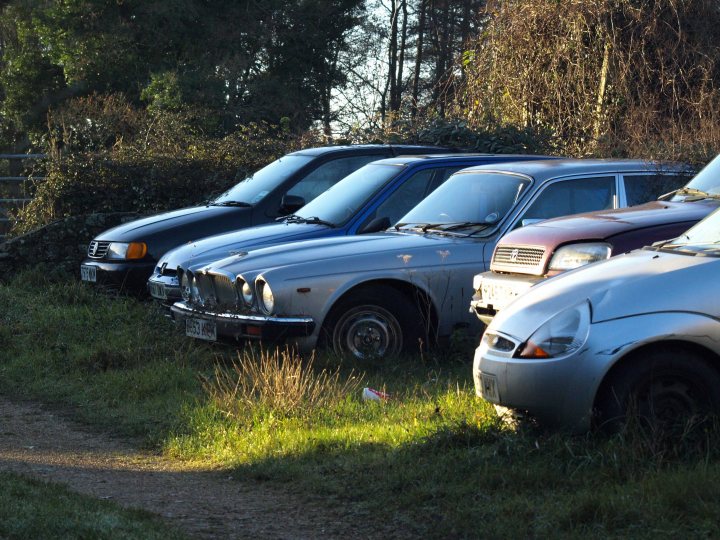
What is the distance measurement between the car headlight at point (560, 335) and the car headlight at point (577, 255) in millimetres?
1994

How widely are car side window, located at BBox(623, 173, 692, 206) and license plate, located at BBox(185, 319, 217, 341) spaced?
356cm

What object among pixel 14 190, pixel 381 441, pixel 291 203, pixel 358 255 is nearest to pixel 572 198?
pixel 358 255

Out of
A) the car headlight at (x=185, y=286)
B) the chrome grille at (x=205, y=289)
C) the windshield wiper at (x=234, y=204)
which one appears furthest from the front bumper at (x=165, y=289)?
the windshield wiper at (x=234, y=204)

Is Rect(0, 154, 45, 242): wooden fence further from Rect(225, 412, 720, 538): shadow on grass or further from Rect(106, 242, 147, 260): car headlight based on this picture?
Rect(225, 412, 720, 538): shadow on grass

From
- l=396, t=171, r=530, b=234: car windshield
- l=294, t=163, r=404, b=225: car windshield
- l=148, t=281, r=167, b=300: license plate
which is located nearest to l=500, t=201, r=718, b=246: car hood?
l=396, t=171, r=530, b=234: car windshield

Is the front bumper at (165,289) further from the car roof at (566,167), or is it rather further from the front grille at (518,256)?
the front grille at (518,256)

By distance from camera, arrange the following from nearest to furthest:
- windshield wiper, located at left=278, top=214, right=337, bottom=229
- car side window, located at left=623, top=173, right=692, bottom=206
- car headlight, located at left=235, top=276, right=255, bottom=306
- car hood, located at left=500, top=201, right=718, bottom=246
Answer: car hood, located at left=500, top=201, right=718, bottom=246, car headlight, located at left=235, top=276, right=255, bottom=306, car side window, located at left=623, top=173, right=692, bottom=206, windshield wiper, located at left=278, top=214, right=337, bottom=229

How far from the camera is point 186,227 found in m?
12.1

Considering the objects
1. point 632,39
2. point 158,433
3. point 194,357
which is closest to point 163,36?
point 632,39

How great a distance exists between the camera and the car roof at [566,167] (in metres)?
9.49

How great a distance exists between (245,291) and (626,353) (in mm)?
4014

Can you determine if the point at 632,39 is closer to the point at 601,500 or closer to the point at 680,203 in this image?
the point at 680,203

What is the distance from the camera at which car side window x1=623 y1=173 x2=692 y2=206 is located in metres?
9.67

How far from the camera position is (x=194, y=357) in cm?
974
